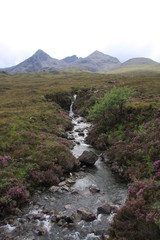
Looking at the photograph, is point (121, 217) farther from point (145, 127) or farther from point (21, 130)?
point (21, 130)

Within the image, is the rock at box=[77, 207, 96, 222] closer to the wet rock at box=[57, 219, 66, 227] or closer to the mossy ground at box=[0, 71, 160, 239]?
the wet rock at box=[57, 219, 66, 227]

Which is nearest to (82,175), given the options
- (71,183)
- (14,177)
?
(71,183)

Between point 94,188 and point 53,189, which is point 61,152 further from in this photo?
point 94,188

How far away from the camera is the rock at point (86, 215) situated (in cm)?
1920

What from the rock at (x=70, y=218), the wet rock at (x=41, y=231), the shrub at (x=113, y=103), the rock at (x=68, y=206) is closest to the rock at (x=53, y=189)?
the rock at (x=68, y=206)

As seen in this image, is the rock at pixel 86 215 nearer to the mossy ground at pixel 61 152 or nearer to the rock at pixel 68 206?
the rock at pixel 68 206

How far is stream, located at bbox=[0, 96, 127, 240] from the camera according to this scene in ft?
57.6

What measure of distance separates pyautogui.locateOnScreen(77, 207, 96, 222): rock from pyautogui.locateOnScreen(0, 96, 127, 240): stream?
0.18 m

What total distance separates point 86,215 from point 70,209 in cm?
198

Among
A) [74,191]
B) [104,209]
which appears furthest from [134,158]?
[104,209]

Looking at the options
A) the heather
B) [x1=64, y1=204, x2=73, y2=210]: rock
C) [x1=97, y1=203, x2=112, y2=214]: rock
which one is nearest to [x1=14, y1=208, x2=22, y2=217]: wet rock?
[x1=64, y1=204, x2=73, y2=210]: rock

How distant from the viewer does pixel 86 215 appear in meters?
19.5

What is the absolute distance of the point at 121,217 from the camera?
17.3m

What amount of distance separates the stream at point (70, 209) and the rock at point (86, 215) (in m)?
0.18
